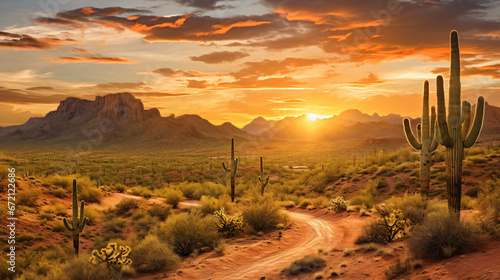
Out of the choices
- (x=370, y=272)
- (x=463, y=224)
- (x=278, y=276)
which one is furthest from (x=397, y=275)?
(x=278, y=276)

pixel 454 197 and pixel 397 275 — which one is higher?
pixel 454 197

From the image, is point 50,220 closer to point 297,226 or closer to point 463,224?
point 297,226

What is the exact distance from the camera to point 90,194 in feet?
80.5

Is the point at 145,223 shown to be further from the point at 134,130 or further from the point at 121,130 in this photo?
the point at 121,130

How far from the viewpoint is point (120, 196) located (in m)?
28.7

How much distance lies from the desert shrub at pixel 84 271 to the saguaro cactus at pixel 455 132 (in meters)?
11.3

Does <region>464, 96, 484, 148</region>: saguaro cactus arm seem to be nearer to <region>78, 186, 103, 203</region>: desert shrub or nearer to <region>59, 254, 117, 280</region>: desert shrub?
<region>59, 254, 117, 280</region>: desert shrub

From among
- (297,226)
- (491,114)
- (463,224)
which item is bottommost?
(297,226)

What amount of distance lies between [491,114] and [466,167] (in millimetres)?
127578

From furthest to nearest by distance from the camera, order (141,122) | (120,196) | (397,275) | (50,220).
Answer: (141,122), (120,196), (50,220), (397,275)

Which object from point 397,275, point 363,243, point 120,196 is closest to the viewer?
point 397,275

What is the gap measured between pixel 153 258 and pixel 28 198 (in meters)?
12.2

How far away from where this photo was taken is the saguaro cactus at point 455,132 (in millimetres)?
11269

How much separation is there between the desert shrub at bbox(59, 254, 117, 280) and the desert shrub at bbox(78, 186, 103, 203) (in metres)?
15.1
